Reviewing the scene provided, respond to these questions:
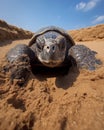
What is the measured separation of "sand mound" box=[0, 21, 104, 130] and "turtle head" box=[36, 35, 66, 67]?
31cm

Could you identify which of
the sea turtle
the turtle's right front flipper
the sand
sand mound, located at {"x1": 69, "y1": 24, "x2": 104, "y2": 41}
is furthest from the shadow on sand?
sand mound, located at {"x1": 69, "y1": 24, "x2": 104, "y2": 41}

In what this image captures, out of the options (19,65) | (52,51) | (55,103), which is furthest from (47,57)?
(55,103)

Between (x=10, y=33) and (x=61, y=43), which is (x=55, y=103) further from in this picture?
(x=10, y=33)

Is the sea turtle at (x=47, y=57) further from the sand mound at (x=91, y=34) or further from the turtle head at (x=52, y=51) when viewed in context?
the sand mound at (x=91, y=34)

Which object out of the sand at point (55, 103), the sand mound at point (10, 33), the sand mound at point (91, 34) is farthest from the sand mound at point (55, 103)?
the sand mound at point (91, 34)

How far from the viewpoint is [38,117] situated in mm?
2318

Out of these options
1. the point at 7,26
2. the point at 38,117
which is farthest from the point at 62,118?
the point at 7,26

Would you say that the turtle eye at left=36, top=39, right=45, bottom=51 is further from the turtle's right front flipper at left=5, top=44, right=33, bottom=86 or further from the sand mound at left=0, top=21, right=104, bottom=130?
the sand mound at left=0, top=21, right=104, bottom=130

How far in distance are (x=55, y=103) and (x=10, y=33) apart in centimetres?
565

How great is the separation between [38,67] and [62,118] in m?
1.86

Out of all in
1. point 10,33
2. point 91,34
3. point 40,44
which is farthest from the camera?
point 91,34

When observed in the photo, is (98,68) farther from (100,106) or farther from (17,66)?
(17,66)

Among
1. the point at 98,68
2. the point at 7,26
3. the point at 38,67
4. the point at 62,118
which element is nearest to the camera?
the point at 62,118

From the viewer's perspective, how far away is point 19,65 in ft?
11.4
